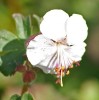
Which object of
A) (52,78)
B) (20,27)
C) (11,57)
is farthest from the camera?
(52,78)

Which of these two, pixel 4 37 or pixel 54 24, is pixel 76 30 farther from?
pixel 4 37

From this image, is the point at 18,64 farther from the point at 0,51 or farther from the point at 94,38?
the point at 94,38

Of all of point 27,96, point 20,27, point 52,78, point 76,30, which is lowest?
point 52,78

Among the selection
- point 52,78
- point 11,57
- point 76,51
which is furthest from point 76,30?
point 52,78

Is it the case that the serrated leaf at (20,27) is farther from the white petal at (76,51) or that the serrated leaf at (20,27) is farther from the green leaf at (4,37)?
the white petal at (76,51)

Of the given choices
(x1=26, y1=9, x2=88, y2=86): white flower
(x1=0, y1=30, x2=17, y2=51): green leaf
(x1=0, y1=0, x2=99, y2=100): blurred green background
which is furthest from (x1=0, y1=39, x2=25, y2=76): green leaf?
(x1=0, y1=0, x2=99, y2=100): blurred green background

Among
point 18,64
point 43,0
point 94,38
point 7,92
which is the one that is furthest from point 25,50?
point 94,38

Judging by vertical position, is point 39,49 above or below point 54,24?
below
